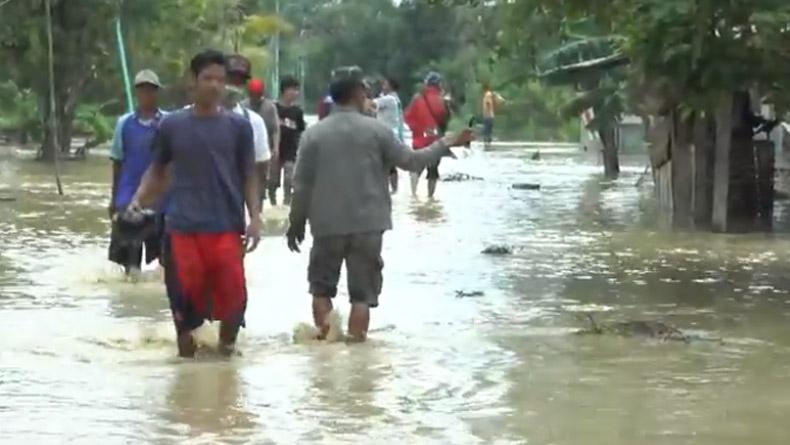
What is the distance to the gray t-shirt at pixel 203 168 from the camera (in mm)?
9391

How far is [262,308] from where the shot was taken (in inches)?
469

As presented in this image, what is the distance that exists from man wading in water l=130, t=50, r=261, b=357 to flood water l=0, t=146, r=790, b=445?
33 centimetres

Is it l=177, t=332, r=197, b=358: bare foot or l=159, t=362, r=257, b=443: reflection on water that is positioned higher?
l=177, t=332, r=197, b=358: bare foot

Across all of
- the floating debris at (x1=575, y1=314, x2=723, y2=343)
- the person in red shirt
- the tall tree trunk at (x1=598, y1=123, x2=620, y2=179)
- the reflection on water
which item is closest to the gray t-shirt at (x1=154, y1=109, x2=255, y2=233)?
the reflection on water

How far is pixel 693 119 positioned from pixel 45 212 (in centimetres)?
711

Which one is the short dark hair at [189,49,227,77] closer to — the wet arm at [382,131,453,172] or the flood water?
the wet arm at [382,131,453,172]

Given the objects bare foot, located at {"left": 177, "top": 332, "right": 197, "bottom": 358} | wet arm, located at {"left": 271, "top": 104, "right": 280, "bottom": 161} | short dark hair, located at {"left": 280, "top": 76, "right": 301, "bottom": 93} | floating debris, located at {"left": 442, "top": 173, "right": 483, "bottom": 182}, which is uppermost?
short dark hair, located at {"left": 280, "top": 76, "right": 301, "bottom": 93}

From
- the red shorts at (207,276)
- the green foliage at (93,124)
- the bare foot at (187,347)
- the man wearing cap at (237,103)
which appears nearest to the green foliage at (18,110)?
the green foliage at (93,124)

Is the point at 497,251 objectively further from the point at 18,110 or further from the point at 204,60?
the point at 18,110

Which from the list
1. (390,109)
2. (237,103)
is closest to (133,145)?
(237,103)

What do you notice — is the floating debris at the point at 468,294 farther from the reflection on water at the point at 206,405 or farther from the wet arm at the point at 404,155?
the reflection on water at the point at 206,405

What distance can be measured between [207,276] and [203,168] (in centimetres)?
55

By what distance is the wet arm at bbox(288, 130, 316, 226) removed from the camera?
10.2 meters

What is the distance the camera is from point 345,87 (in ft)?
33.7
